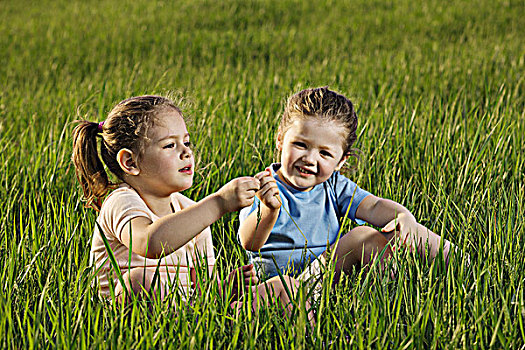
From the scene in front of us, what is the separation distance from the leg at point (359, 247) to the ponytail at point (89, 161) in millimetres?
821

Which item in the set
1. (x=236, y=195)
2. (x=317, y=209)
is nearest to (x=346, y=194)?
(x=317, y=209)

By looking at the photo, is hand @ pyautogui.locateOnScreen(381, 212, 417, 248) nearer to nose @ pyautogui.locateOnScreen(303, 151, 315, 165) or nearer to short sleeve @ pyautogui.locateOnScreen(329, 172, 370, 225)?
short sleeve @ pyautogui.locateOnScreen(329, 172, 370, 225)

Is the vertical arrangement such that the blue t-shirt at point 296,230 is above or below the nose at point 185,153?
below

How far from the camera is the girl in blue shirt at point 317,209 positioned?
1.95 metres

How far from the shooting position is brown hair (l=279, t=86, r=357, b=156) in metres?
1.96

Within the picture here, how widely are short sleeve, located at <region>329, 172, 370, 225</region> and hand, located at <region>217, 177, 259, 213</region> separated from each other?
0.52 m

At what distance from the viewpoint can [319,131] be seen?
6.38 feet

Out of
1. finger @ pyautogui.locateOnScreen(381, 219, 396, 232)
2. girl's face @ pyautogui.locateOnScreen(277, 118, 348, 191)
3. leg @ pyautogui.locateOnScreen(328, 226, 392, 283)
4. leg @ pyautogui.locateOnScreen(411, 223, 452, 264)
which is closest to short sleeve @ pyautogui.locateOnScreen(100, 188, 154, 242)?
girl's face @ pyautogui.locateOnScreen(277, 118, 348, 191)

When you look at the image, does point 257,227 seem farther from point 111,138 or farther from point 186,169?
point 111,138

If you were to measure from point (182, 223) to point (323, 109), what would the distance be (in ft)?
2.07

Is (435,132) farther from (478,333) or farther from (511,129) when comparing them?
(478,333)

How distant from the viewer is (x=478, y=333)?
1.50 m

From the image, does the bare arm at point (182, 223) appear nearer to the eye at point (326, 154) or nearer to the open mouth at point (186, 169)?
the open mouth at point (186, 169)

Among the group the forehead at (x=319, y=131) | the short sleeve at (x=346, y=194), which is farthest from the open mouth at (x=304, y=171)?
the short sleeve at (x=346, y=194)
